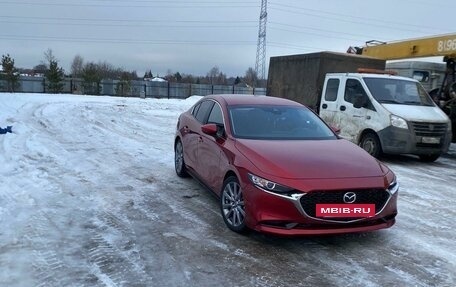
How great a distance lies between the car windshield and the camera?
577 centimetres

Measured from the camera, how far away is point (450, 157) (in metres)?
12.0

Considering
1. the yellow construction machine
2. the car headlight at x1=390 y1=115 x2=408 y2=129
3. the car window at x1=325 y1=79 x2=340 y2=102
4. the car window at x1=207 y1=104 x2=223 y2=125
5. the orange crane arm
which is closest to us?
the car window at x1=207 y1=104 x2=223 y2=125

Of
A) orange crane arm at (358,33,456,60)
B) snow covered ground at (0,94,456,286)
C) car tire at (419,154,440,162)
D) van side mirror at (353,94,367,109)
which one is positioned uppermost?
orange crane arm at (358,33,456,60)

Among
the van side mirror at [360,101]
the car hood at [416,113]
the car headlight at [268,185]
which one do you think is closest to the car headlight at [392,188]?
the car headlight at [268,185]

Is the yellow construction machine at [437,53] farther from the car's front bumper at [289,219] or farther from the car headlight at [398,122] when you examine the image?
the car's front bumper at [289,219]

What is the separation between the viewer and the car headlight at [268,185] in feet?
→ 14.5

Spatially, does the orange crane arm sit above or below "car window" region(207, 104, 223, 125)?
above

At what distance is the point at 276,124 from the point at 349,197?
6.04 ft

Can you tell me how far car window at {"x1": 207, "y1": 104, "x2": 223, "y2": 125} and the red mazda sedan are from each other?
1.1 inches

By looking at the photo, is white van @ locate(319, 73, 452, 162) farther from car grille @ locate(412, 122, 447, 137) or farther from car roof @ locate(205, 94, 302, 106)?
car roof @ locate(205, 94, 302, 106)

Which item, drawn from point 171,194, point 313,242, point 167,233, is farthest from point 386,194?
point 171,194

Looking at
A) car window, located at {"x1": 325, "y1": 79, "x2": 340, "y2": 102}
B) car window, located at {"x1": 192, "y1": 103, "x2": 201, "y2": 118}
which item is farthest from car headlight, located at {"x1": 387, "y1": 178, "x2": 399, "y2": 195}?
car window, located at {"x1": 325, "y1": 79, "x2": 340, "y2": 102}

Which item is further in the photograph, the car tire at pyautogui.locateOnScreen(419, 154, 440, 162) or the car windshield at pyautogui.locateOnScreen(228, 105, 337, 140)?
the car tire at pyautogui.locateOnScreen(419, 154, 440, 162)

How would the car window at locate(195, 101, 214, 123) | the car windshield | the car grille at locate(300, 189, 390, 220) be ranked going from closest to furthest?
the car grille at locate(300, 189, 390, 220) → the car windshield → the car window at locate(195, 101, 214, 123)
